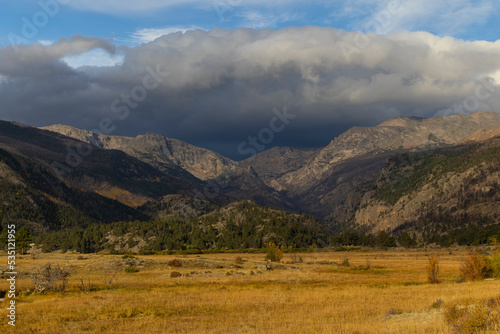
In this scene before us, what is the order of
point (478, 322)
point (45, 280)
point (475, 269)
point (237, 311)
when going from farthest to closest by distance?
point (475, 269), point (45, 280), point (237, 311), point (478, 322)

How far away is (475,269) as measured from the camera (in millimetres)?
57031

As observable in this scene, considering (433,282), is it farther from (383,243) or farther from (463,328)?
(383,243)

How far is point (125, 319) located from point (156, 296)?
14025mm

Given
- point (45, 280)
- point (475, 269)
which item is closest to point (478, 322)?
point (475, 269)

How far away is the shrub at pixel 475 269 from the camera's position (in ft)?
187

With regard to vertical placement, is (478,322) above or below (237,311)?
above

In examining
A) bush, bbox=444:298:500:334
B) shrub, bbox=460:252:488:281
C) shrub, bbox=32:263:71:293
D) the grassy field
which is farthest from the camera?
shrub, bbox=460:252:488:281

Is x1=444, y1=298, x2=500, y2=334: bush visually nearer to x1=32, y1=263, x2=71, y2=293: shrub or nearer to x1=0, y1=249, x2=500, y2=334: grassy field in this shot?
x1=0, y1=249, x2=500, y2=334: grassy field

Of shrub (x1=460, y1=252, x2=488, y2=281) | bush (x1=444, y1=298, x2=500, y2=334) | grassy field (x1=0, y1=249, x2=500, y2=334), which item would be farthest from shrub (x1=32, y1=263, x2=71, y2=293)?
shrub (x1=460, y1=252, x2=488, y2=281)

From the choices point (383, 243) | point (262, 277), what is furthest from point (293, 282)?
point (383, 243)

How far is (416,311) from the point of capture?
103ft

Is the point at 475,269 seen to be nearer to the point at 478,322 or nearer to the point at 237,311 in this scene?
the point at 237,311

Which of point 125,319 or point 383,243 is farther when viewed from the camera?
point 383,243

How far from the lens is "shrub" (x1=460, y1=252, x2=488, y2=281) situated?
187 ft
